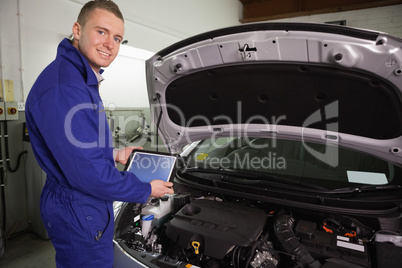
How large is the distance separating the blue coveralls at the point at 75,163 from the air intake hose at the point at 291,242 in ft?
2.17

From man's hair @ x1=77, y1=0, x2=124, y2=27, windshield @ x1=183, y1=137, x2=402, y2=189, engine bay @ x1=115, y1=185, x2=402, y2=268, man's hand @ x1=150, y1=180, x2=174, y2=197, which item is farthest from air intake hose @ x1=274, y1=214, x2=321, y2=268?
man's hair @ x1=77, y1=0, x2=124, y2=27

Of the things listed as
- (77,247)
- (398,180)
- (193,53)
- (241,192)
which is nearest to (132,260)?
(77,247)

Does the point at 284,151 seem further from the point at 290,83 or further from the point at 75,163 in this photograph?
the point at 75,163

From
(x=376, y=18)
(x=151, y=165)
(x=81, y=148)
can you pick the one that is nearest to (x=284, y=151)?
(x=151, y=165)

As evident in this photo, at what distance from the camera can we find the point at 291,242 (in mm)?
1178

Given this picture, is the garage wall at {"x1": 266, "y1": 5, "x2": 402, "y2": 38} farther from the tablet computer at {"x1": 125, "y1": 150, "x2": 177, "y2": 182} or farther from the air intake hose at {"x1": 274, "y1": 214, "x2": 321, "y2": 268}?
the tablet computer at {"x1": 125, "y1": 150, "x2": 177, "y2": 182}

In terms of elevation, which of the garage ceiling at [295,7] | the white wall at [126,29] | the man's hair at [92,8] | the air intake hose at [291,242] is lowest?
the air intake hose at [291,242]

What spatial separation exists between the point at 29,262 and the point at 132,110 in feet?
8.70

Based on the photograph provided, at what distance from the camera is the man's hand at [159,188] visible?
1.19 m

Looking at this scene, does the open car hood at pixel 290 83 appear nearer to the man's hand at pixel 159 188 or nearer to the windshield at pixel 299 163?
the windshield at pixel 299 163

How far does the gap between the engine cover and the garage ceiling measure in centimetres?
582

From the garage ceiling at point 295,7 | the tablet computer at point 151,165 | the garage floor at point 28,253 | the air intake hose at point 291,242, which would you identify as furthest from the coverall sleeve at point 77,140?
the garage ceiling at point 295,7

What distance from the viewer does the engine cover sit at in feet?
3.67

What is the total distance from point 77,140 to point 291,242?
1.02 meters
